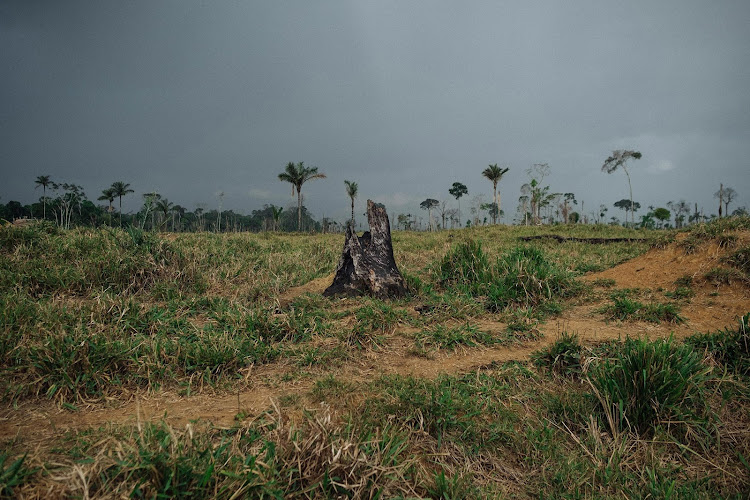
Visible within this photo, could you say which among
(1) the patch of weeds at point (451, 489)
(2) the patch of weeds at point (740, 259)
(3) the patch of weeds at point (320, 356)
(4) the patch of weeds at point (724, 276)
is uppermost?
(2) the patch of weeds at point (740, 259)

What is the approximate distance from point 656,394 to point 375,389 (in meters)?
1.94

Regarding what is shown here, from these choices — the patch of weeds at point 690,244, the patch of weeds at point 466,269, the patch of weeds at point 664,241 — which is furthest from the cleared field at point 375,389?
the patch of weeds at point 664,241

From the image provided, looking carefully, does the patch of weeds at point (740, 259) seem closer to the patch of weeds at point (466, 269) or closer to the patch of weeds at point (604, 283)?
the patch of weeds at point (604, 283)

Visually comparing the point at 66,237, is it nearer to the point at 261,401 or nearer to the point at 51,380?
the point at 51,380

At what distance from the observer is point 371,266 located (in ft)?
20.2

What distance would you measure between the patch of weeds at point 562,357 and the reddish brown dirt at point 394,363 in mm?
190

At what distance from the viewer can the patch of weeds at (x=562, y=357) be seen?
128 inches

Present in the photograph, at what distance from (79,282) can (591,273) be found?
900 centimetres

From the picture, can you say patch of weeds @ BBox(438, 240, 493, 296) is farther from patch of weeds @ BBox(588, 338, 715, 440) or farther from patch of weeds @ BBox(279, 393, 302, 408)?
patch of weeds @ BBox(279, 393, 302, 408)

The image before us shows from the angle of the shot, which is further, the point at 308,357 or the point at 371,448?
the point at 308,357

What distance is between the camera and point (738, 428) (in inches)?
100

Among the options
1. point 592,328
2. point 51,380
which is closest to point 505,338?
point 592,328

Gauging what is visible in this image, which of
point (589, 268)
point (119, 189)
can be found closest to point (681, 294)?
point (589, 268)

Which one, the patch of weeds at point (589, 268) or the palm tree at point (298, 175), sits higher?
the palm tree at point (298, 175)
